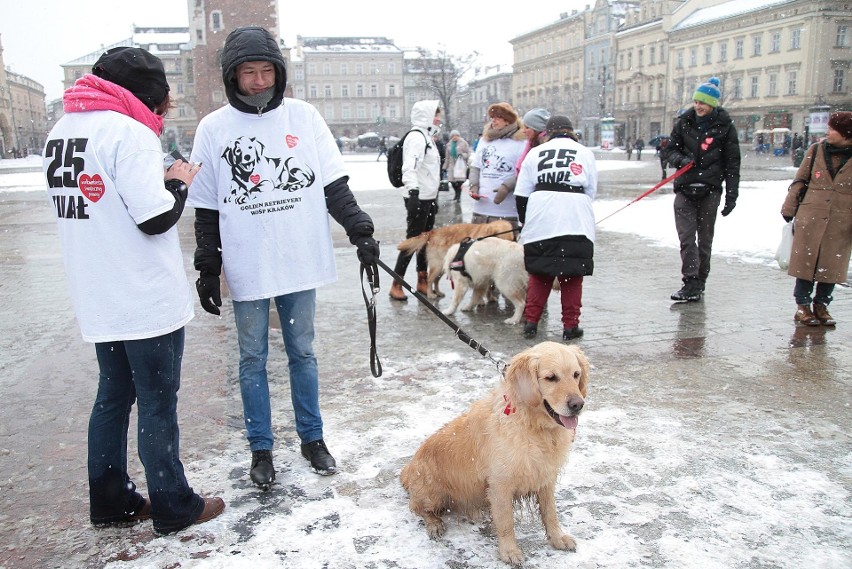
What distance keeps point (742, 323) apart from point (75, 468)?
509cm

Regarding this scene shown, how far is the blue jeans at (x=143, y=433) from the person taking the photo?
251 centimetres

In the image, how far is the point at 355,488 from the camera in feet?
9.86

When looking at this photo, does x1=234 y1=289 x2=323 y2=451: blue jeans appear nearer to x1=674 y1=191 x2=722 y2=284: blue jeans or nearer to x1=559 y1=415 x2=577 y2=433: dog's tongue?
x1=559 y1=415 x2=577 y2=433: dog's tongue

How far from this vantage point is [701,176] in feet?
20.6

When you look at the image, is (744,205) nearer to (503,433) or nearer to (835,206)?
(835,206)

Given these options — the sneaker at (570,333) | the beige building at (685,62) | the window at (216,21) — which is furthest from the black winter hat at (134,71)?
the window at (216,21)

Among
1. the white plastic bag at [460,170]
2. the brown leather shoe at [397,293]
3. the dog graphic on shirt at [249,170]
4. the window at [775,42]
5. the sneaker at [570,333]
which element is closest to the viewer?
the dog graphic on shirt at [249,170]

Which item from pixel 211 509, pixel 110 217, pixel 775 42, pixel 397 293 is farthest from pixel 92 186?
pixel 775 42

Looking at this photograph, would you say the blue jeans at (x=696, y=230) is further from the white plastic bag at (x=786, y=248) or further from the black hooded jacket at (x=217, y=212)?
the black hooded jacket at (x=217, y=212)

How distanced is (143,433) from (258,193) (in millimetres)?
1163

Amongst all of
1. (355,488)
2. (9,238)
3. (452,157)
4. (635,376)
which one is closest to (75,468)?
(355,488)

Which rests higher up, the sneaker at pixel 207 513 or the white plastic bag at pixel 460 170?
the white plastic bag at pixel 460 170

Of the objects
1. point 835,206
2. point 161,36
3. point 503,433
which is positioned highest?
point 161,36

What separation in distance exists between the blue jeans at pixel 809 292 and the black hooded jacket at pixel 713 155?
115cm
